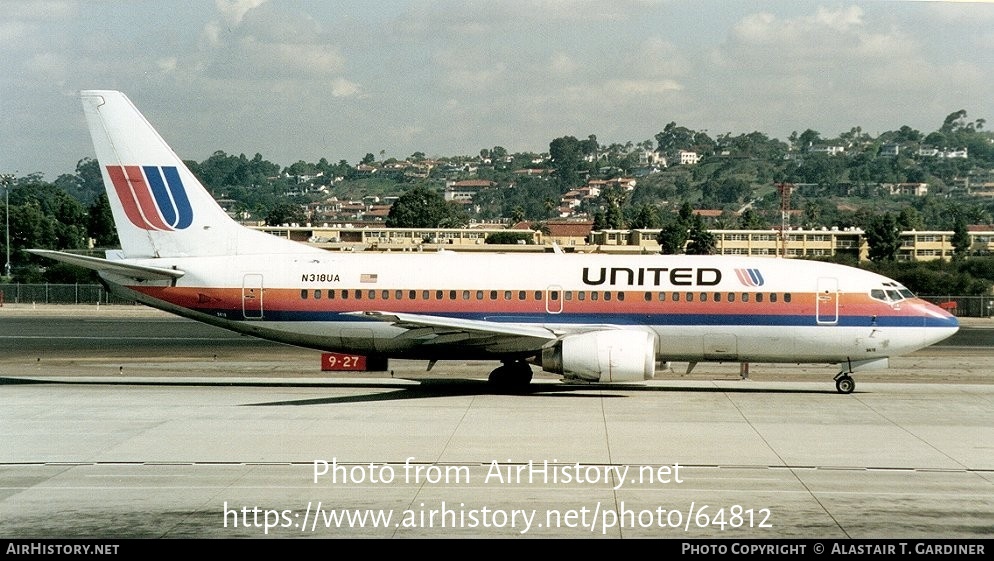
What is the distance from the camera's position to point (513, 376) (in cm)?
3122

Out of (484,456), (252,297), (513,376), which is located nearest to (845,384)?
(513,376)

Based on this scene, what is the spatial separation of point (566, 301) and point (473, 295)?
2615 millimetres

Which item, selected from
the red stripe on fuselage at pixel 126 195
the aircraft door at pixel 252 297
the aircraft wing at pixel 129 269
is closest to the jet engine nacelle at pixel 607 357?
the aircraft door at pixel 252 297

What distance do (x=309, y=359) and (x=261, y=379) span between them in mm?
7503

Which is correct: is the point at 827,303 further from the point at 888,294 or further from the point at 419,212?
the point at 419,212

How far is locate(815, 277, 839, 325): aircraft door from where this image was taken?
1177 inches

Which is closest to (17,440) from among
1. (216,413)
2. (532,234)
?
(216,413)

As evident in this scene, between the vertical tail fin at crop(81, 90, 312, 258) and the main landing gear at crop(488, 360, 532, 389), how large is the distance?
295 inches

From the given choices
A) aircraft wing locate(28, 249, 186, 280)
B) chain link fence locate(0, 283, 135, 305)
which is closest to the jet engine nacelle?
aircraft wing locate(28, 249, 186, 280)

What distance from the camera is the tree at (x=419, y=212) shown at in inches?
7249

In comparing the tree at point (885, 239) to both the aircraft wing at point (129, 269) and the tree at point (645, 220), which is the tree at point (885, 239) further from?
the aircraft wing at point (129, 269)

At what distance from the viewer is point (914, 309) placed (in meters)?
30.0

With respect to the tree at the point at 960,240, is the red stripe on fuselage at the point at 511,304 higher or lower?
lower

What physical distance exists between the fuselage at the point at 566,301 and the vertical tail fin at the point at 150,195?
700 millimetres
